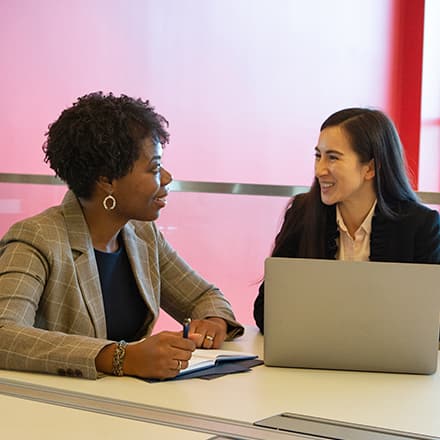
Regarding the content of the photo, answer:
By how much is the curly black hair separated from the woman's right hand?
573mm

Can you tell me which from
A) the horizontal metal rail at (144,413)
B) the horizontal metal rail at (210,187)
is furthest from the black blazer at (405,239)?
the horizontal metal rail at (210,187)

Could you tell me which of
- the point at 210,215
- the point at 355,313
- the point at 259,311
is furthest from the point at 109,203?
the point at 210,215

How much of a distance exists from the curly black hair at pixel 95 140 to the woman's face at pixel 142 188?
0.02m

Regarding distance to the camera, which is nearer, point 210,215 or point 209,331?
point 209,331

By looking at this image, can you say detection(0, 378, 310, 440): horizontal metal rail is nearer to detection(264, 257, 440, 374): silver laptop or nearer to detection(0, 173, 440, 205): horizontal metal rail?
detection(264, 257, 440, 374): silver laptop

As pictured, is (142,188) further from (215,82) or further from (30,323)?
(215,82)

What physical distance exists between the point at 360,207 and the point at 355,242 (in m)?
0.13

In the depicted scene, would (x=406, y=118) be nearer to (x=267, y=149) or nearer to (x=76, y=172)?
(x=267, y=149)

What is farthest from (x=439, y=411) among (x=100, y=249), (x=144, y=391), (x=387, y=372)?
(x=100, y=249)

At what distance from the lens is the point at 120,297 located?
218 cm

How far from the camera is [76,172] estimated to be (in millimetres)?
2152

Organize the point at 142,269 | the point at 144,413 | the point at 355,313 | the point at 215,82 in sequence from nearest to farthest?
1. the point at 144,413
2. the point at 355,313
3. the point at 142,269
4. the point at 215,82

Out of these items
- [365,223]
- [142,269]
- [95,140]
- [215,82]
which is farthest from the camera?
[215,82]

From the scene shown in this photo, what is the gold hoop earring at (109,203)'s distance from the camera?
84.9 inches
